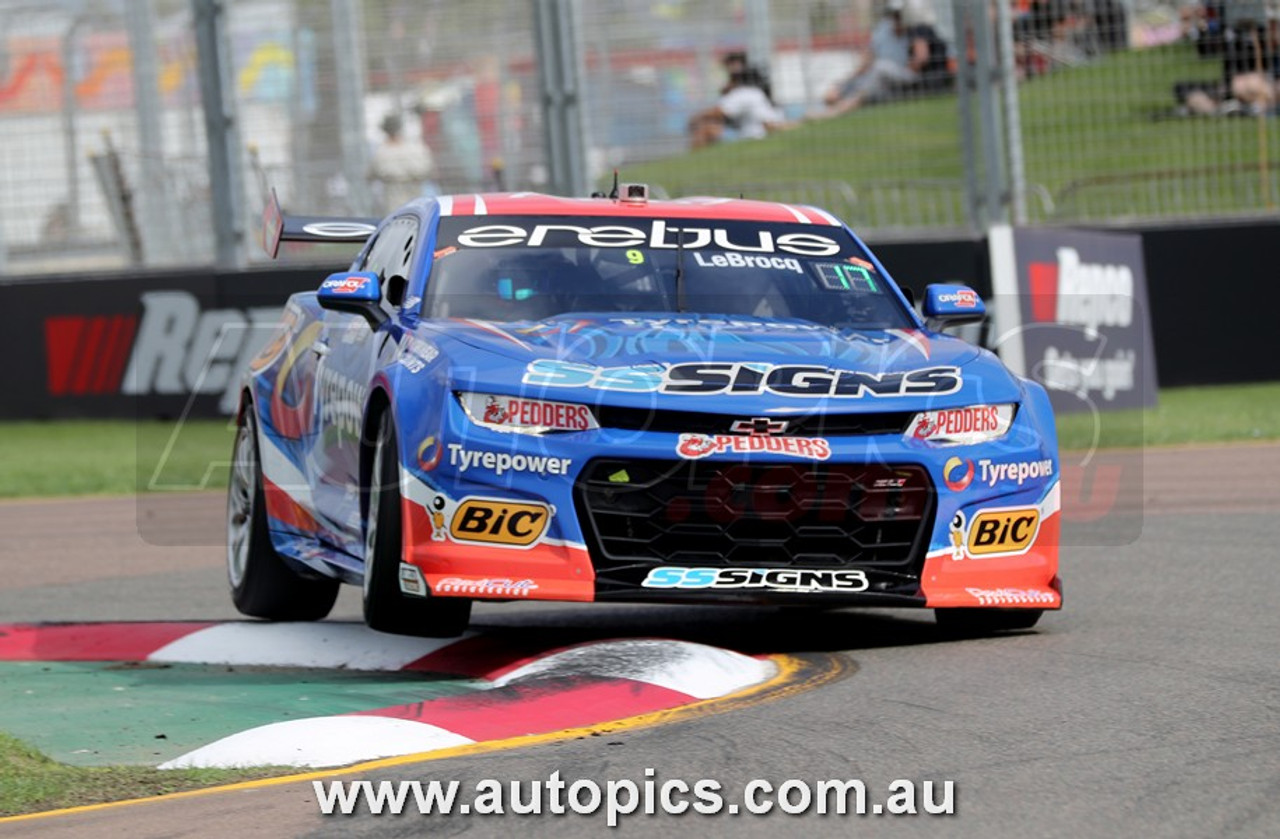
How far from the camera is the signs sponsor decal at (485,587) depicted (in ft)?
21.9

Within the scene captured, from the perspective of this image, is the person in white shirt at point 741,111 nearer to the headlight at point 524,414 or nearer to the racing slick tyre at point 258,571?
the racing slick tyre at point 258,571

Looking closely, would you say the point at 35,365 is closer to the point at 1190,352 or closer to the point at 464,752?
the point at 1190,352

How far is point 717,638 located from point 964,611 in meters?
0.85

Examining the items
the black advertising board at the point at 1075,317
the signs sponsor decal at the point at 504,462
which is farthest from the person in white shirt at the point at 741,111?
the signs sponsor decal at the point at 504,462

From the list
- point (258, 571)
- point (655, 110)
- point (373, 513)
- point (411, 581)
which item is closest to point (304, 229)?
point (258, 571)

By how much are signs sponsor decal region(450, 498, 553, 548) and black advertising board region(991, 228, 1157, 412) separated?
380 inches

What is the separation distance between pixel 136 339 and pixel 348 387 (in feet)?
39.3

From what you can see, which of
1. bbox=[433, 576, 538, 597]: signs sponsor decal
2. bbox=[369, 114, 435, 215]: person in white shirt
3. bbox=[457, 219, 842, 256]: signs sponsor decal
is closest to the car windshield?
bbox=[457, 219, 842, 256]: signs sponsor decal

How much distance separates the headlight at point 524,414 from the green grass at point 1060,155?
11920 mm

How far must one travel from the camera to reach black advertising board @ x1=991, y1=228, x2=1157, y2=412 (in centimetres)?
1622

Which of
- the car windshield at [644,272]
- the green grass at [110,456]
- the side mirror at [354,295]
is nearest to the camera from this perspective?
the side mirror at [354,295]

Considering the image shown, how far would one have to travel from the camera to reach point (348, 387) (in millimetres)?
7746

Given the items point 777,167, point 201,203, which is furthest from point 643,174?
point 201,203

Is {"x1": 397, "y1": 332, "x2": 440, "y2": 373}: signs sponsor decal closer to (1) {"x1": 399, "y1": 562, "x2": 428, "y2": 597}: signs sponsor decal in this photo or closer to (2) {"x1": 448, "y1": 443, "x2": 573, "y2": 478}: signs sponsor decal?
(2) {"x1": 448, "y1": 443, "x2": 573, "y2": 478}: signs sponsor decal
